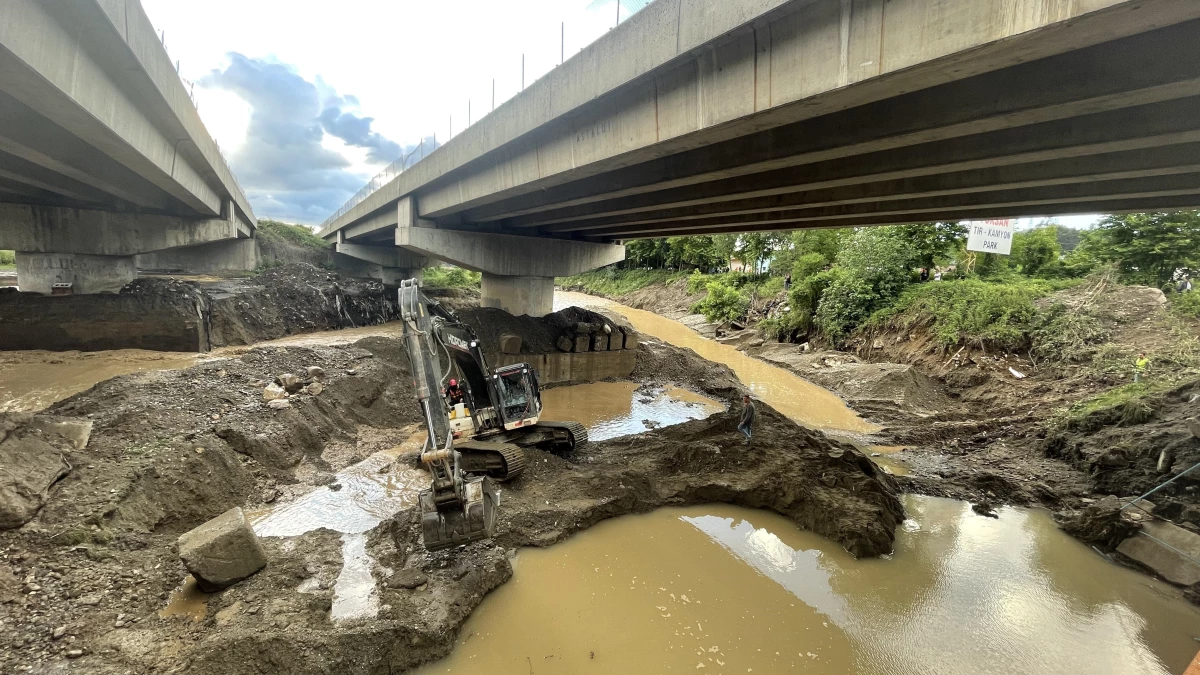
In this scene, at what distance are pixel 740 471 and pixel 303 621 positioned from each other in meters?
6.90

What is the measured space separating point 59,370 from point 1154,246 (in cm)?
3325

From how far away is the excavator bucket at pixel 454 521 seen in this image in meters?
5.54

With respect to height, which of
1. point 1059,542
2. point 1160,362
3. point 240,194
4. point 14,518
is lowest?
point 1059,542

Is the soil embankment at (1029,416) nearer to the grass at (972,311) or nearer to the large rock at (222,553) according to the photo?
the grass at (972,311)

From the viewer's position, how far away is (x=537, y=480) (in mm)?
8750

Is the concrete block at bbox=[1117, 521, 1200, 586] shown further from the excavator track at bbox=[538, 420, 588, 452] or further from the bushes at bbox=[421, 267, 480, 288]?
the bushes at bbox=[421, 267, 480, 288]

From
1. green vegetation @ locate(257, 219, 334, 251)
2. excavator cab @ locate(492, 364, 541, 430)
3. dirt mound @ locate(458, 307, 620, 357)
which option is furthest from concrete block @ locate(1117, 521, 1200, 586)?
green vegetation @ locate(257, 219, 334, 251)

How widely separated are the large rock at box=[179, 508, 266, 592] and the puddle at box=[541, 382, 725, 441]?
7.71m

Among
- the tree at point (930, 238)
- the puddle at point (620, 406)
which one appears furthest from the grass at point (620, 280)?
the puddle at point (620, 406)

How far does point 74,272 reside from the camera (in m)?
15.7

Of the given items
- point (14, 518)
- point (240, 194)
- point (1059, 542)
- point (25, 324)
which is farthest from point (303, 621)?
point (240, 194)

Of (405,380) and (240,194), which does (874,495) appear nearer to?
(405,380)

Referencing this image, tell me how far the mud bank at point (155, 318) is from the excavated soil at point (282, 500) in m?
5.96

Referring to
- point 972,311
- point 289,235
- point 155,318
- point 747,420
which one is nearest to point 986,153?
point 747,420
